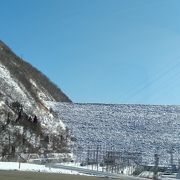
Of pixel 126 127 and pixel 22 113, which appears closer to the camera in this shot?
pixel 22 113

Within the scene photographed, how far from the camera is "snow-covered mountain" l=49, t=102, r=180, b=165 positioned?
5469 cm

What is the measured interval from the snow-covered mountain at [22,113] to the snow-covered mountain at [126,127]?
7.19ft

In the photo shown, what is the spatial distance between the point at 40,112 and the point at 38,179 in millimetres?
30371

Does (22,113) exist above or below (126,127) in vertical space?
above

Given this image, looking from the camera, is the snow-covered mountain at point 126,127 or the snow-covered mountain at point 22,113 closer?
the snow-covered mountain at point 22,113

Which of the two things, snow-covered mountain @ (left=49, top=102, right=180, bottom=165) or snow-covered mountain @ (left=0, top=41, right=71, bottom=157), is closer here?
snow-covered mountain @ (left=0, top=41, right=71, bottom=157)

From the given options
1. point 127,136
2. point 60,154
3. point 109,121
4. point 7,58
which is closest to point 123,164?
point 60,154

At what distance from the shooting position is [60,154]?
4869 centimetres

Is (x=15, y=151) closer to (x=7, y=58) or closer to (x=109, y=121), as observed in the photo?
(x=109, y=121)

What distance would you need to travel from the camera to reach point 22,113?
53.2 meters

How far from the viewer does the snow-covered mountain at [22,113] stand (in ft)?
158

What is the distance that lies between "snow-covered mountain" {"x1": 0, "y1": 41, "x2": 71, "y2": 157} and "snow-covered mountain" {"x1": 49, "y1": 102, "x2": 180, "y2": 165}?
2.19 m

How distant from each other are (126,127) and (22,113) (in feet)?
38.0

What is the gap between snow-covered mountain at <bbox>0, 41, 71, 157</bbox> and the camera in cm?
4822
